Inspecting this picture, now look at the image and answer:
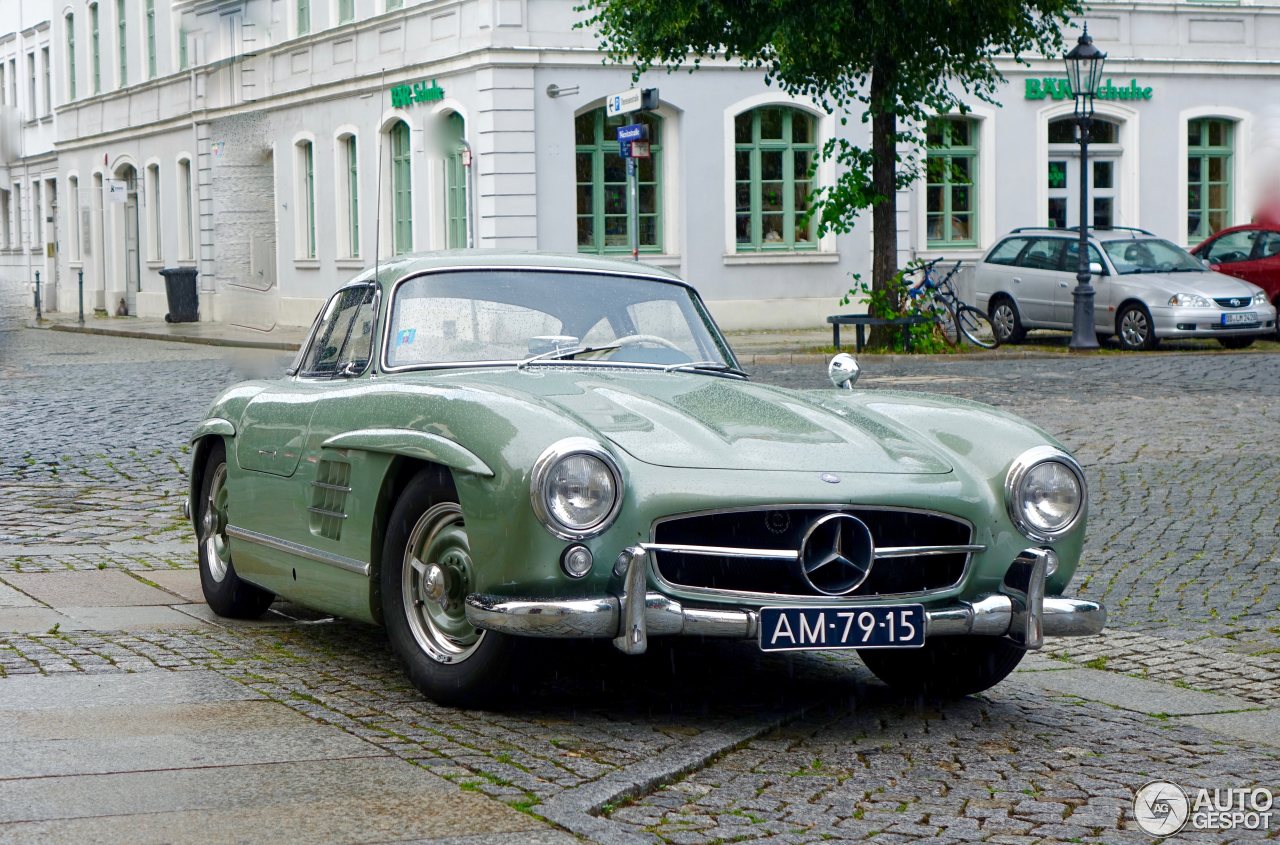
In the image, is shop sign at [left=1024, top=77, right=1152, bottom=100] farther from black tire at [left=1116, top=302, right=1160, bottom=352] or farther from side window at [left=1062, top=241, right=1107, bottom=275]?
black tire at [left=1116, top=302, right=1160, bottom=352]

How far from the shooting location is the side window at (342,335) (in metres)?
6.73

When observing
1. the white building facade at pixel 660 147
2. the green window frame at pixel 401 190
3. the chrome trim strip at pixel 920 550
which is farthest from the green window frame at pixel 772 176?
the chrome trim strip at pixel 920 550

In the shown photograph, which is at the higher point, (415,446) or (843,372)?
(843,372)

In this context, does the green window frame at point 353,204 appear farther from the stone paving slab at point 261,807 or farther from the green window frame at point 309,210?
the stone paving slab at point 261,807

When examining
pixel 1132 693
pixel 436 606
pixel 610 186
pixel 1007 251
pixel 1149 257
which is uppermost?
pixel 610 186

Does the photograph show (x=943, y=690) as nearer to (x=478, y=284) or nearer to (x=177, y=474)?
(x=478, y=284)

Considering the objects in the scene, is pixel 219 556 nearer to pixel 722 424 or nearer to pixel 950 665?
pixel 722 424

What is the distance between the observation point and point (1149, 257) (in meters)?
25.3

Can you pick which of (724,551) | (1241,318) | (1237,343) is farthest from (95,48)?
(724,551)

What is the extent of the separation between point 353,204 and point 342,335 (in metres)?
25.5

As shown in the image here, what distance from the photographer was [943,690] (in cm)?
598

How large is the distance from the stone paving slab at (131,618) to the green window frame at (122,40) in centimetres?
1766

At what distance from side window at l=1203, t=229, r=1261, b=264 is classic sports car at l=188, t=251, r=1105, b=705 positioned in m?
21.5

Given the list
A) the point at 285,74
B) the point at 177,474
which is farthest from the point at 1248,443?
the point at 285,74
